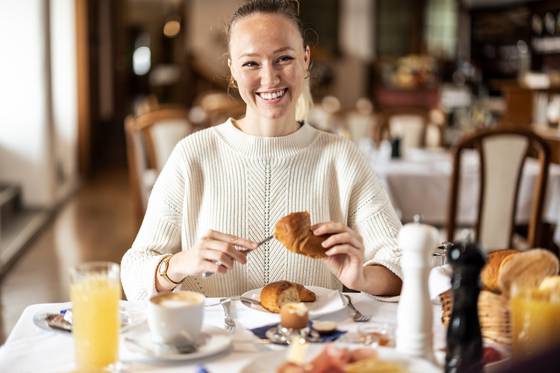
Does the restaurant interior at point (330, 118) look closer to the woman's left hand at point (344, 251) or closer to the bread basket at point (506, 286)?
the bread basket at point (506, 286)

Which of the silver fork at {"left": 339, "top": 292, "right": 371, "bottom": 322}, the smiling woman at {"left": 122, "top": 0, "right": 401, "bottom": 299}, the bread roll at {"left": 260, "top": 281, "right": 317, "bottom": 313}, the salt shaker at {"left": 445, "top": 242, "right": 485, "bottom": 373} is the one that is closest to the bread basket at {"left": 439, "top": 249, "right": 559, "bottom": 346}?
the salt shaker at {"left": 445, "top": 242, "right": 485, "bottom": 373}

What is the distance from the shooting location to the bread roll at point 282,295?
4.42ft

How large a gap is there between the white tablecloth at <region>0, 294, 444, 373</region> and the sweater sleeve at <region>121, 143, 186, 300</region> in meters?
0.15

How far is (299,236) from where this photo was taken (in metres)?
1.34

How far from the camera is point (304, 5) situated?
12836 millimetres

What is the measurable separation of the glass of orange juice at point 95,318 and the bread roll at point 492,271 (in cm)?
59

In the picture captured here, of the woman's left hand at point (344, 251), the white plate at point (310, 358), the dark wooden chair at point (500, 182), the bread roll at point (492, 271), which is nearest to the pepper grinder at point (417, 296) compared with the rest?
the white plate at point (310, 358)

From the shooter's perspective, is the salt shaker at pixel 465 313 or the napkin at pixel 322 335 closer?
the salt shaker at pixel 465 313

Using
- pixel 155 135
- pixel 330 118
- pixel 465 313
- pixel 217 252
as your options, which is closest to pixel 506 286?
pixel 465 313

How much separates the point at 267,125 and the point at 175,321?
739 millimetres

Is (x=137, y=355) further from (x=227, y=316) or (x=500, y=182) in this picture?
(x=500, y=182)

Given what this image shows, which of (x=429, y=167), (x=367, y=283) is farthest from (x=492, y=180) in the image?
(x=367, y=283)

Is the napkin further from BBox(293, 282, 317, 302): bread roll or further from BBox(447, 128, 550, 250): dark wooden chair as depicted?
BBox(447, 128, 550, 250): dark wooden chair

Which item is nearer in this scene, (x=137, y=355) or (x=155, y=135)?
(x=137, y=355)
